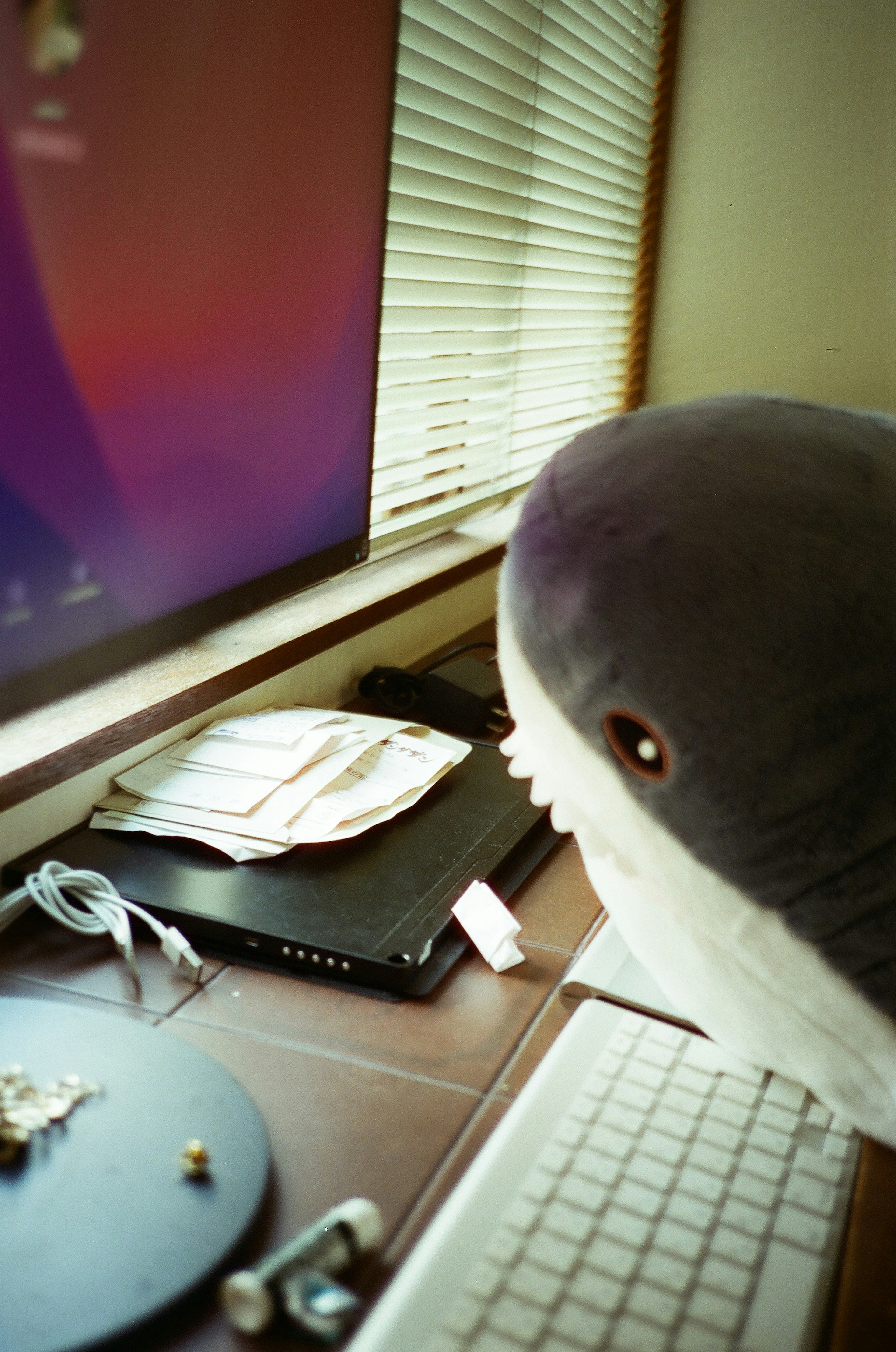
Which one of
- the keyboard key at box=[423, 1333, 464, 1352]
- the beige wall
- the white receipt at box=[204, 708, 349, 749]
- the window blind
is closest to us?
the keyboard key at box=[423, 1333, 464, 1352]

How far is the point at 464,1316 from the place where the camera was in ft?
1.59

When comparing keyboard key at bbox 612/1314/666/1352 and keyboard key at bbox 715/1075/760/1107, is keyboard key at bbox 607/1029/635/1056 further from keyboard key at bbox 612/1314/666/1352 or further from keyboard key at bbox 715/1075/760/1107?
keyboard key at bbox 612/1314/666/1352

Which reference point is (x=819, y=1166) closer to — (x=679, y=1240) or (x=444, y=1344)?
(x=679, y=1240)

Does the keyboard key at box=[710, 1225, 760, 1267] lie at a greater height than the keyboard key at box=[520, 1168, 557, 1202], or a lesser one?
lesser

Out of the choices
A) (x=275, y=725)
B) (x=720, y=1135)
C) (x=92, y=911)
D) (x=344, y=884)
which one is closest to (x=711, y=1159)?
(x=720, y=1135)

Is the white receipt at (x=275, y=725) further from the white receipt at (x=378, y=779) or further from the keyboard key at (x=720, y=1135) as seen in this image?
the keyboard key at (x=720, y=1135)

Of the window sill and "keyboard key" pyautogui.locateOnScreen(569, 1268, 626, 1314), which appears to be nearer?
"keyboard key" pyautogui.locateOnScreen(569, 1268, 626, 1314)

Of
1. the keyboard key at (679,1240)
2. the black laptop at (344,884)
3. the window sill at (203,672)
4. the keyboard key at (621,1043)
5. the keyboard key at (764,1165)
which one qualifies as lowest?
the keyboard key at (679,1240)

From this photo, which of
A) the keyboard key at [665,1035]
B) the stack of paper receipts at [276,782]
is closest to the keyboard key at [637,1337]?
the keyboard key at [665,1035]

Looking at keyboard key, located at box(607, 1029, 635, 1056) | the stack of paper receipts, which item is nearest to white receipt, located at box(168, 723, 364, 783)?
the stack of paper receipts

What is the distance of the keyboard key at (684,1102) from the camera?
0.64 metres

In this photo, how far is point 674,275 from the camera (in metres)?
2.26

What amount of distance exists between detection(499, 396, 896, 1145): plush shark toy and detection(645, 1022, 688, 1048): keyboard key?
0.32 ft

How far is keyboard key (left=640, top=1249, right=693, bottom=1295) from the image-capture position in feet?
1.70
